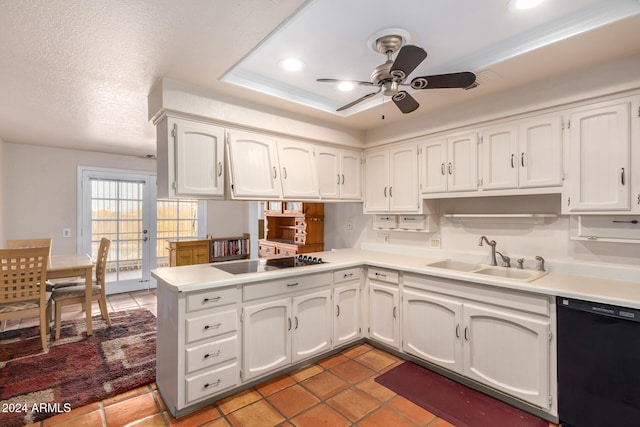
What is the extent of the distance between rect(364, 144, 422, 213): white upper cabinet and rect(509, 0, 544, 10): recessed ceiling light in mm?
1558

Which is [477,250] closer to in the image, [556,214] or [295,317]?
[556,214]

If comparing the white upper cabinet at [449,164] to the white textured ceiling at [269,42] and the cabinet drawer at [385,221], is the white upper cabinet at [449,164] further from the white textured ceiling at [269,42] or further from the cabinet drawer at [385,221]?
the cabinet drawer at [385,221]

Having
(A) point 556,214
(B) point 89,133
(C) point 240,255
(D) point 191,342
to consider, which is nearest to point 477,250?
(A) point 556,214

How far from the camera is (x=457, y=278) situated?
227 centimetres

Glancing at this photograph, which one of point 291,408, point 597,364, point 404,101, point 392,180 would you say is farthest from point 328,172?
A: point 597,364

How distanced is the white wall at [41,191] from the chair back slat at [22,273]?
178 centimetres

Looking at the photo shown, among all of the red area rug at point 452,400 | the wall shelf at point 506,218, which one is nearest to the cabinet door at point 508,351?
the red area rug at point 452,400

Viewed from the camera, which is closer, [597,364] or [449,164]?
[597,364]

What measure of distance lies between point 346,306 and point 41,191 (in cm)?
460

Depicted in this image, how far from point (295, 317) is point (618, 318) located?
2022 millimetres

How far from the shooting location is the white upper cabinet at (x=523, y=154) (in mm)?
2215

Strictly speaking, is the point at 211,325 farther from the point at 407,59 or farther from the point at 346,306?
the point at 407,59

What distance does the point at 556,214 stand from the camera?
2348 millimetres

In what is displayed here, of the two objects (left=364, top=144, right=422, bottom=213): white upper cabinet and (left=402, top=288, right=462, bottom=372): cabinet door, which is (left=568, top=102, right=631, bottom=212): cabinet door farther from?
(left=364, top=144, right=422, bottom=213): white upper cabinet
